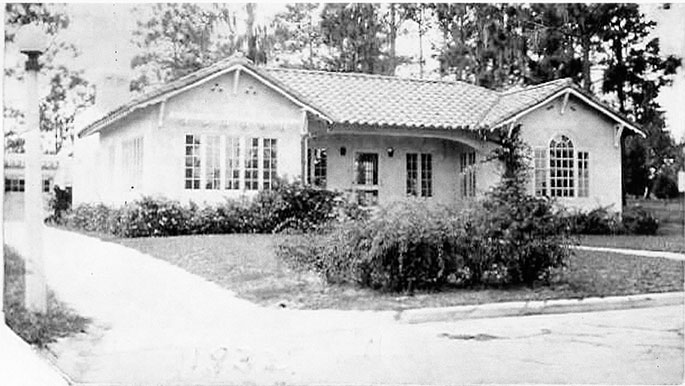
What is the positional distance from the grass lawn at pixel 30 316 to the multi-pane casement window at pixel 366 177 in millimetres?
1410

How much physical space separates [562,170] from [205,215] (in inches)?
67.6

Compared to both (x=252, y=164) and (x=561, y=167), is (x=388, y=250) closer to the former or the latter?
(x=252, y=164)

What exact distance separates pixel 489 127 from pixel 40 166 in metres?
2.10

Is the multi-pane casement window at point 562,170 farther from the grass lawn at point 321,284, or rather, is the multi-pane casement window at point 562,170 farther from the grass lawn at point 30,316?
the grass lawn at point 30,316

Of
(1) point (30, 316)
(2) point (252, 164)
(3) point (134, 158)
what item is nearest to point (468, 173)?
(2) point (252, 164)

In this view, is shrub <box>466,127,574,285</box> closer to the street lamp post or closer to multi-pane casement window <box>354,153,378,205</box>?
multi-pane casement window <box>354,153,378,205</box>

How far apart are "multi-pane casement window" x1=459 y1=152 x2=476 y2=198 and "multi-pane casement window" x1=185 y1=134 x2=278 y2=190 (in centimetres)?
89

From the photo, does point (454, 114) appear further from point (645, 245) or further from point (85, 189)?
point (85, 189)

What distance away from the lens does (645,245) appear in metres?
4.72

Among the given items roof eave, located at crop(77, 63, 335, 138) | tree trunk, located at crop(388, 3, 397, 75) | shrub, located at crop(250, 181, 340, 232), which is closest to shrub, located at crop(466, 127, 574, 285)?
tree trunk, located at crop(388, 3, 397, 75)

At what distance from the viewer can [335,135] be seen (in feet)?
15.3

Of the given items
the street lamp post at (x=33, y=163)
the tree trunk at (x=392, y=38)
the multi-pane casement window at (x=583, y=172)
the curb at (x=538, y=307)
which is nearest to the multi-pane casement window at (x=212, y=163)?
the street lamp post at (x=33, y=163)

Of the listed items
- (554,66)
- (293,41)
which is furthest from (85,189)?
(554,66)

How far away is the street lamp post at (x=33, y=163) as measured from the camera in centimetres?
448
